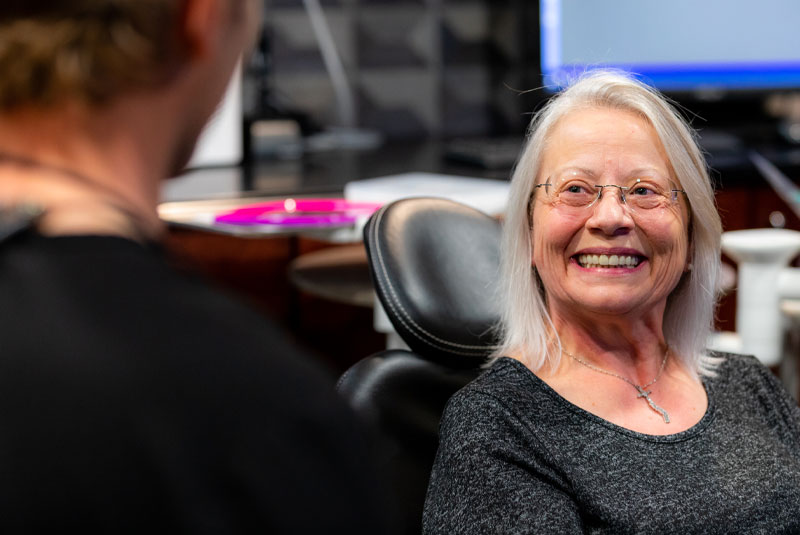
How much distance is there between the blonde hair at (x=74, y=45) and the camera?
0.51 metres

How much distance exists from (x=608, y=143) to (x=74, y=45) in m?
1.03

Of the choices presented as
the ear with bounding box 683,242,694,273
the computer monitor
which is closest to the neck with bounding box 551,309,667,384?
the ear with bounding box 683,242,694,273

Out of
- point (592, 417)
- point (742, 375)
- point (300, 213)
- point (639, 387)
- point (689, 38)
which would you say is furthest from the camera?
point (689, 38)

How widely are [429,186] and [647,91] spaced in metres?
1.04

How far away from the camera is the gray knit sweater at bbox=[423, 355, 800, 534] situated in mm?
1250

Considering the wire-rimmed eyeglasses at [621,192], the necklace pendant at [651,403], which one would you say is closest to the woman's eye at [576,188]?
the wire-rimmed eyeglasses at [621,192]

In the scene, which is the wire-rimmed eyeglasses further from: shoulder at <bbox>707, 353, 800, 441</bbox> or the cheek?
shoulder at <bbox>707, 353, 800, 441</bbox>

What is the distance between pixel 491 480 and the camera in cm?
125

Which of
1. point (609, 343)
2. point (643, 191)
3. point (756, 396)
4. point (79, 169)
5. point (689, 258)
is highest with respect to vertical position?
point (79, 169)

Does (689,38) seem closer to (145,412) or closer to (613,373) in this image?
(613,373)

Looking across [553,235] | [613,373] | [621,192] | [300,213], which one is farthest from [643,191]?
[300,213]

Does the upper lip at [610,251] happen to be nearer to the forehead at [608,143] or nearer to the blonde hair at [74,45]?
the forehead at [608,143]

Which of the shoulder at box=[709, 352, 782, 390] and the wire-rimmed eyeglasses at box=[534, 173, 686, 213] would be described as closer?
the wire-rimmed eyeglasses at box=[534, 173, 686, 213]

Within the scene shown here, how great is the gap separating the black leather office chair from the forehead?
24 centimetres
